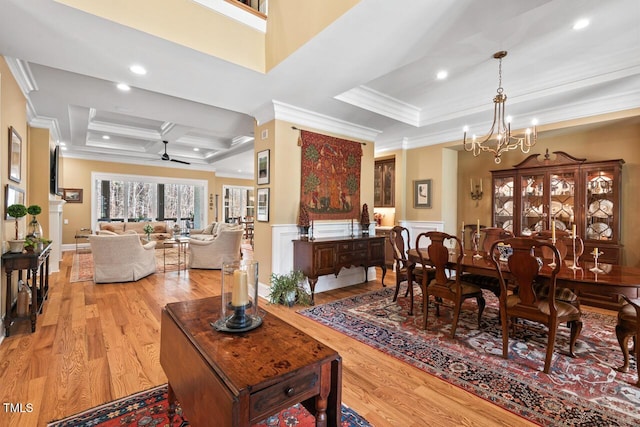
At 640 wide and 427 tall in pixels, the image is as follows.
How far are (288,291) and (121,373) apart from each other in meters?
1.98

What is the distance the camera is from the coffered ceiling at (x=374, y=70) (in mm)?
2291

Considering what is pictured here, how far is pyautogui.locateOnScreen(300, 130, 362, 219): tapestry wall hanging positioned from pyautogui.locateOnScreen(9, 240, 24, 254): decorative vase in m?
3.09

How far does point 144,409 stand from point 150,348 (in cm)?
92

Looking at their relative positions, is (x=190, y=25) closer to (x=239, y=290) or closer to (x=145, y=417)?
(x=239, y=290)

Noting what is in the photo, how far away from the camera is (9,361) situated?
7.79 ft

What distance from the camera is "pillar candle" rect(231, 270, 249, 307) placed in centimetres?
129

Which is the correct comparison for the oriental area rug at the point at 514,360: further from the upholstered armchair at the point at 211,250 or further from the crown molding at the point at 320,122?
the upholstered armchair at the point at 211,250

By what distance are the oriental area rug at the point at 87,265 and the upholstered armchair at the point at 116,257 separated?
0.50m

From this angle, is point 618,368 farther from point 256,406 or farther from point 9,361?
point 9,361

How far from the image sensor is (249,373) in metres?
1.01

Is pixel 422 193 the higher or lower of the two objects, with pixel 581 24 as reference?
lower

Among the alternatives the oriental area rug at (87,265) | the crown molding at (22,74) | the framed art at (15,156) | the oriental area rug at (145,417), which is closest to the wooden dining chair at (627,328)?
the oriental area rug at (145,417)

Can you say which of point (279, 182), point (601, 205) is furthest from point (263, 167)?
point (601, 205)

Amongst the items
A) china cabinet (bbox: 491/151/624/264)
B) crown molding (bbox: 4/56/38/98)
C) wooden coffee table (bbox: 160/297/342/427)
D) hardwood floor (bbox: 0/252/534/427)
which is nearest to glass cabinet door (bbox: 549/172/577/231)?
china cabinet (bbox: 491/151/624/264)
